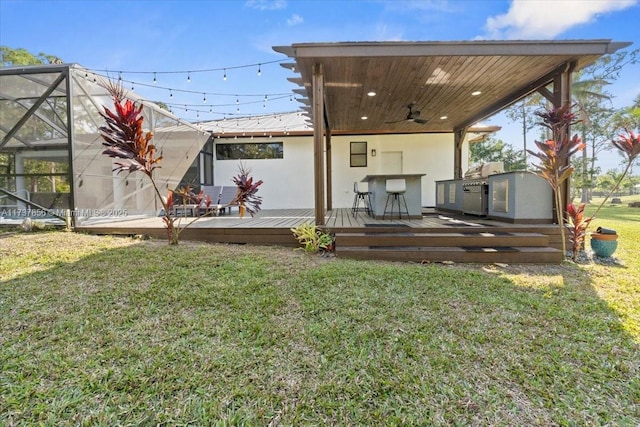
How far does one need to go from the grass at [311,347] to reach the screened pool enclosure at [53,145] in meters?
2.77

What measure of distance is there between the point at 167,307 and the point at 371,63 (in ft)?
14.9

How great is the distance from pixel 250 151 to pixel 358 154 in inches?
155

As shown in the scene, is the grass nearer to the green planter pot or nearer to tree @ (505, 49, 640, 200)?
the green planter pot

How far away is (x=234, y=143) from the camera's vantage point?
1098 cm

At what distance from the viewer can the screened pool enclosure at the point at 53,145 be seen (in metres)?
5.78

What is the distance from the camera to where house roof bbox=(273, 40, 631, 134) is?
450 cm

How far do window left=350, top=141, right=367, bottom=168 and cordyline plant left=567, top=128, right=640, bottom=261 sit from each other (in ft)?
21.7

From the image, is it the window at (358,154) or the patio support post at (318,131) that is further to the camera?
the window at (358,154)

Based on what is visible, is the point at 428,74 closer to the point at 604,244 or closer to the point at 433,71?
the point at 433,71

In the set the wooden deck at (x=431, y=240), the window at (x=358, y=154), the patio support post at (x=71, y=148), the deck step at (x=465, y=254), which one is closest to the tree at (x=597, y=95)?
the window at (x=358, y=154)

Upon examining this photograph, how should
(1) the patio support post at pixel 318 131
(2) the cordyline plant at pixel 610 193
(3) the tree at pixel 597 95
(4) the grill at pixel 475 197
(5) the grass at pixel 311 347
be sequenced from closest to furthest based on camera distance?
(5) the grass at pixel 311 347 → (2) the cordyline plant at pixel 610 193 → (1) the patio support post at pixel 318 131 → (4) the grill at pixel 475 197 → (3) the tree at pixel 597 95

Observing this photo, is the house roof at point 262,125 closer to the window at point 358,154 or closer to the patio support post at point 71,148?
the window at point 358,154

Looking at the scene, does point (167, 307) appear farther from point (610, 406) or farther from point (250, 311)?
point (610, 406)

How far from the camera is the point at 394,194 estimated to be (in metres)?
6.30
